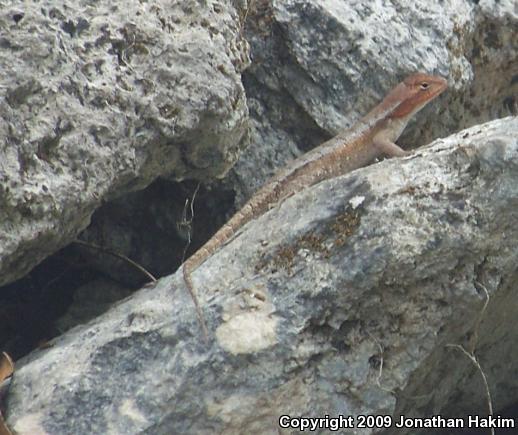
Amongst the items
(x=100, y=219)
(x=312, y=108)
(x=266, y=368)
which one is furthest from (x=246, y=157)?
(x=266, y=368)

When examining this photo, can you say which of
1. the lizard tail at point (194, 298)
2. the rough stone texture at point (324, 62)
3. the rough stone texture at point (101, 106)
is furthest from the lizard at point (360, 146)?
the lizard tail at point (194, 298)

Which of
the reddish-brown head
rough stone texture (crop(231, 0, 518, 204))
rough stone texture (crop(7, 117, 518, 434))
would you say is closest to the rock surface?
rough stone texture (crop(7, 117, 518, 434))

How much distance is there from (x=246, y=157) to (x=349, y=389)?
6.90 feet

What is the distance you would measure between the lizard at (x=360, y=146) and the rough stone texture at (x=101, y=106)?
1.06 ft

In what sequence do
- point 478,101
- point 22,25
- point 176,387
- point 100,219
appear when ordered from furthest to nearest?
1. point 478,101
2. point 100,219
3. point 22,25
4. point 176,387

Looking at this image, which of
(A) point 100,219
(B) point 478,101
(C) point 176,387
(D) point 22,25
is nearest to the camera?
(C) point 176,387

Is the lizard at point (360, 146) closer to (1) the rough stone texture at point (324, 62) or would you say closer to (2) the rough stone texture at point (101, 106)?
(1) the rough stone texture at point (324, 62)

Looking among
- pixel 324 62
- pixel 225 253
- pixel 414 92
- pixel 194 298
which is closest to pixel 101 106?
pixel 225 253

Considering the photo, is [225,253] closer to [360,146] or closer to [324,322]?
[324,322]

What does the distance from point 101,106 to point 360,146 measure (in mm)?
1854

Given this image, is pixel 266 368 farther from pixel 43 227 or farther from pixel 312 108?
pixel 312 108

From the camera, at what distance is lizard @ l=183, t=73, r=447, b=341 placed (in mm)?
5509

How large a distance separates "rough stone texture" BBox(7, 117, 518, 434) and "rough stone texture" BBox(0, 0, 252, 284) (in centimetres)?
63

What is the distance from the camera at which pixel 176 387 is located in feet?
13.9
